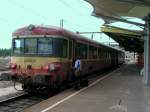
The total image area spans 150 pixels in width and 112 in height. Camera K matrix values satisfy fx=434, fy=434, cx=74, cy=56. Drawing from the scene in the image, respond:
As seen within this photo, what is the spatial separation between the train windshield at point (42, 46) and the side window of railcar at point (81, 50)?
2.90m

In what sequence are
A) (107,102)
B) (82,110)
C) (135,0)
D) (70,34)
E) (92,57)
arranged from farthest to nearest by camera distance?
(92,57) < (70,34) < (135,0) < (107,102) < (82,110)

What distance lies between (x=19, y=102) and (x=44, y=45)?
291cm

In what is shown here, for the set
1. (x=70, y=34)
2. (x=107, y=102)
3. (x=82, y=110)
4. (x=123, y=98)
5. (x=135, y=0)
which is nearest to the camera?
(x=82, y=110)

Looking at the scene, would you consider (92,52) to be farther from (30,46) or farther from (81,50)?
(30,46)

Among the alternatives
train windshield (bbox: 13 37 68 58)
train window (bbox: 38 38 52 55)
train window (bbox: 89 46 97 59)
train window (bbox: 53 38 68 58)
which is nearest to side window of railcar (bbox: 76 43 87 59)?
train window (bbox: 89 46 97 59)

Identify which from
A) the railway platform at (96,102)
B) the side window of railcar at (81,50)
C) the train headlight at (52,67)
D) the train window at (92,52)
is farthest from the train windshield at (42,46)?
the train window at (92,52)

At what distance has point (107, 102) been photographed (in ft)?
51.2

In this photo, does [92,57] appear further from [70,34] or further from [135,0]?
[135,0]

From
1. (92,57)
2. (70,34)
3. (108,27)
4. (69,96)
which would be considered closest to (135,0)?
(70,34)

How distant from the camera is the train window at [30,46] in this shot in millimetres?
18719

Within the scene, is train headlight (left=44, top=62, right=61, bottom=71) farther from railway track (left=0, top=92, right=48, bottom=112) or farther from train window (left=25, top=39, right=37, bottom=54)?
railway track (left=0, top=92, right=48, bottom=112)

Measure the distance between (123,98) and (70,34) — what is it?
470cm

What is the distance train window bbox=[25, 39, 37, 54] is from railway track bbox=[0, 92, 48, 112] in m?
1.97

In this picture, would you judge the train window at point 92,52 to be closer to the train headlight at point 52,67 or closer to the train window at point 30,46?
the train window at point 30,46
